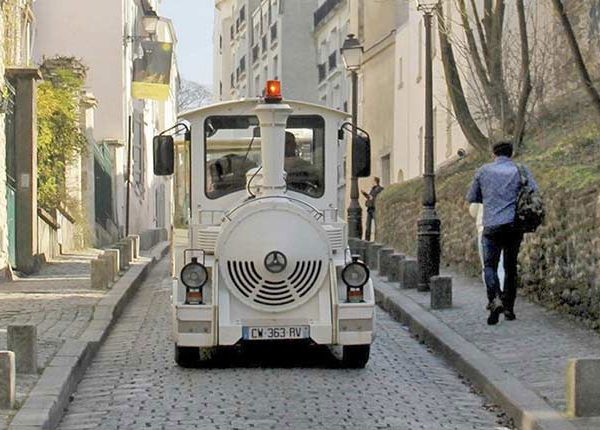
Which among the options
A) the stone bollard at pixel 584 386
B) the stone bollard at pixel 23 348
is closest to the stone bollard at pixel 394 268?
the stone bollard at pixel 23 348

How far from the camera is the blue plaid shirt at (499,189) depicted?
12492 millimetres

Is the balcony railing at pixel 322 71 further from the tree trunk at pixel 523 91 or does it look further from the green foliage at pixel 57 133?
the tree trunk at pixel 523 91

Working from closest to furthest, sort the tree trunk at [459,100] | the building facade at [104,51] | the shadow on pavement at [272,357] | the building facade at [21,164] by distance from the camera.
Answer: the shadow on pavement at [272,357], the building facade at [21,164], the tree trunk at [459,100], the building facade at [104,51]

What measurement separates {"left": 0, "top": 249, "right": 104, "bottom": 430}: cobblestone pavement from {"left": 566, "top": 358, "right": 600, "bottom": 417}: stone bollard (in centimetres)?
336

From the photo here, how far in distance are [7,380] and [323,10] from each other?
50.4 m

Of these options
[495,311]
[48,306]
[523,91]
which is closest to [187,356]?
[495,311]

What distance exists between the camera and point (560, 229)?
13523 millimetres

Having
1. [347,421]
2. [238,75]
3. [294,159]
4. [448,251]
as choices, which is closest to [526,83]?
[448,251]

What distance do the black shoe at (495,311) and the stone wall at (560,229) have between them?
29.4 inches

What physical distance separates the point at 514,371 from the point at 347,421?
1.95 metres

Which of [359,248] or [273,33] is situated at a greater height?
[273,33]

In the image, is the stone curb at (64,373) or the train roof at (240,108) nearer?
the stone curb at (64,373)

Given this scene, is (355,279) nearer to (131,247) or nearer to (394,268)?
(394,268)

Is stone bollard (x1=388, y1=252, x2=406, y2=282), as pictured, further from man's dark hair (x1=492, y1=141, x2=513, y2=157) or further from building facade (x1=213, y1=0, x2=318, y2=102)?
building facade (x1=213, y1=0, x2=318, y2=102)
